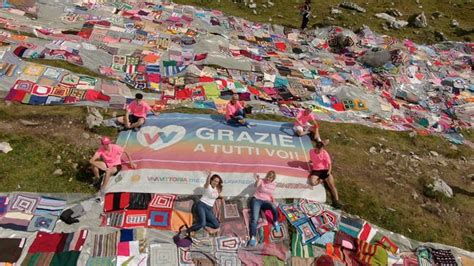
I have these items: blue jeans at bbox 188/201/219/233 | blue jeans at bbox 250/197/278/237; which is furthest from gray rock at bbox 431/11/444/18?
blue jeans at bbox 188/201/219/233

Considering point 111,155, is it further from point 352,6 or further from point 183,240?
point 352,6

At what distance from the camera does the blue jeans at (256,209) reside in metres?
10.1

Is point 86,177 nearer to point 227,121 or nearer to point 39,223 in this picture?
point 39,223

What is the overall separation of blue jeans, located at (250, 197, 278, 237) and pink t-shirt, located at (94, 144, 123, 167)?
12.8ft

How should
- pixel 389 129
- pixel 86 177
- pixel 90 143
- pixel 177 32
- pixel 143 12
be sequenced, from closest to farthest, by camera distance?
pixel 86 177
pixel 90 143
pixel 389 129
pixel 177 32
pixel 143 12

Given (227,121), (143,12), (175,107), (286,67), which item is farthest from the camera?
(143,12)

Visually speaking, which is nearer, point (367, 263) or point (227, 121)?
point (367, 263)

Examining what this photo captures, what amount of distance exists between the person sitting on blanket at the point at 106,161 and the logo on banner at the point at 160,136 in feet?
4.15

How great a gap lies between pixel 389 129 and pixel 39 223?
13574 mm

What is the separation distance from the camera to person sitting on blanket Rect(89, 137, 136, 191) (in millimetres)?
10875

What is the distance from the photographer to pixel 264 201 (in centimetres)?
1059

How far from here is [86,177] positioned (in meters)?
11.4

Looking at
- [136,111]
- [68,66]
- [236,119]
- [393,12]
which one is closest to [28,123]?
[136,111]

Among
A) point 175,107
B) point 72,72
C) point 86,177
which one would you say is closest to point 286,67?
point 175,107
